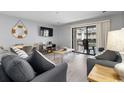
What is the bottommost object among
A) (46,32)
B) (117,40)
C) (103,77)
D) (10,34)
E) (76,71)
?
(76,71)

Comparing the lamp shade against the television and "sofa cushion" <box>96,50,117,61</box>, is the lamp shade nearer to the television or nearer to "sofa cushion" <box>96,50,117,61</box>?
"sofa cushion" <box>96,50,117,61</box>

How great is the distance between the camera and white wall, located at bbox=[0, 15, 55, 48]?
379cm

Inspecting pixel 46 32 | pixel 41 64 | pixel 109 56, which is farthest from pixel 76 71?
pixel 46 32

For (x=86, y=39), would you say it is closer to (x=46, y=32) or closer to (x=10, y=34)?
(x=46, y=32)

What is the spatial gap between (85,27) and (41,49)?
2570mm

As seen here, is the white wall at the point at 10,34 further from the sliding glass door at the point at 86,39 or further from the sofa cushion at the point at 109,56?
the sofa cushion at the point at 109,56

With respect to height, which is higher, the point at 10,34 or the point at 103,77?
the point at 10,34

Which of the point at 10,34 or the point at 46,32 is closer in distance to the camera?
the point at 10,34

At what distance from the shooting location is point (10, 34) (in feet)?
13.2

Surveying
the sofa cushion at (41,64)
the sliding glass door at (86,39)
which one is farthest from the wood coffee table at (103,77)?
the sliding glass door at (86,39)

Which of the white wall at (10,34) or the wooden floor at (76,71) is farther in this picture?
the white wall at (10,34)

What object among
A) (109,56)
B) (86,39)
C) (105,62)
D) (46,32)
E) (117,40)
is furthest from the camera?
(46,32)

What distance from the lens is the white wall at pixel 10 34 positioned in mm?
3791

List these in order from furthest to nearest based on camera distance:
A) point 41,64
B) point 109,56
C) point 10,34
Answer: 1. point 10,34
2. point 109,56
3. point 41,64
